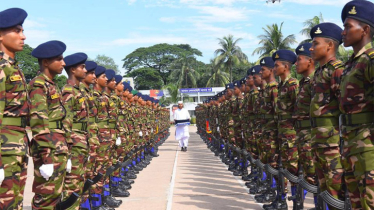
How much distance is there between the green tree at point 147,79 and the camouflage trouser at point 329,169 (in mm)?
73515

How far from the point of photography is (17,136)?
3562 mm

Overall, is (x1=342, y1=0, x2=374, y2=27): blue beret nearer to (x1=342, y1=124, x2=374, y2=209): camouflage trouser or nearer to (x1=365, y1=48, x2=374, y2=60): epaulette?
(x1=365, y1=48, x2=374, y2=60): epaulette

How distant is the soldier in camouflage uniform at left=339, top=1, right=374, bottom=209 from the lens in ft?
10.3

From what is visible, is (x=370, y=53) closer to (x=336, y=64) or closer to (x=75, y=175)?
(x=336, y=64)

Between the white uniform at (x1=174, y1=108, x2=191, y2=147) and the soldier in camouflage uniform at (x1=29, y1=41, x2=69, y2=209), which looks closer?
the soldier in camouflage uniform at (x1=29, y1=41, x2=69, y2=209)

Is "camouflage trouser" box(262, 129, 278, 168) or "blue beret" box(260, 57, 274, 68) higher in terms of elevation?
"blue beret" box(260, 57, 274, 68)

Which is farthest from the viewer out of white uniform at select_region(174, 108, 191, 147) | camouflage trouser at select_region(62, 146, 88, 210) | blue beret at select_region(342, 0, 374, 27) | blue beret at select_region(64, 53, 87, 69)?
white uniform at select_region(174, 108, 191, 147)

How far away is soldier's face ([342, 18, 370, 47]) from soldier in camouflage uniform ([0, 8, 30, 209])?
2949mm

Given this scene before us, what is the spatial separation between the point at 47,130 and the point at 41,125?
87mm

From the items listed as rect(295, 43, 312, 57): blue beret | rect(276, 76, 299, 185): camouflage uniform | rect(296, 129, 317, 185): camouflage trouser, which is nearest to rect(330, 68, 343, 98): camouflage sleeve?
rect(296, 129, 317, 185): camouflage trouser

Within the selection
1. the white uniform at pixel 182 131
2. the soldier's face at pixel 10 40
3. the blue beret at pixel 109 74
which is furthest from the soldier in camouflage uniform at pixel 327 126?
the white uniform at pixel 182 131

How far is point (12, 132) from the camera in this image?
3.54m

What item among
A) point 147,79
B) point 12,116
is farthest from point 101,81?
point 147,79

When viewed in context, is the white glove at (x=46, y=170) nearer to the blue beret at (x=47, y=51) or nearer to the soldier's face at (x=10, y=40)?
the soldier's face at (x=10, y=40)
